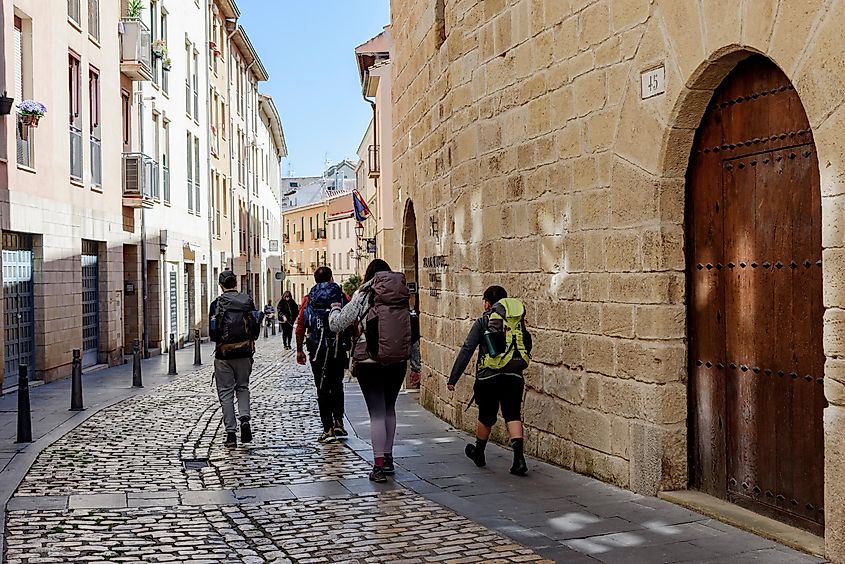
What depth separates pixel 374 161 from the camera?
1336 inches

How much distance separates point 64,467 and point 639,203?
5.42 meters

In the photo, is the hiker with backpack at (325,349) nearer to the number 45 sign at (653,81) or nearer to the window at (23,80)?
the number 45 sign at (653,81)

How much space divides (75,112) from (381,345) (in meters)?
14.0

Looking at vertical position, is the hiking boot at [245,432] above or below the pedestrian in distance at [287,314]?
below

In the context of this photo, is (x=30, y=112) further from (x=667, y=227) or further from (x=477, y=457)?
(x=667, y=227)

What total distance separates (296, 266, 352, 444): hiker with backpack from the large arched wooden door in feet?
14.6

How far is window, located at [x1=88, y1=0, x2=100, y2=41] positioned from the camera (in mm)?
21472

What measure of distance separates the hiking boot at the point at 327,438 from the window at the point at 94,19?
1384 cm

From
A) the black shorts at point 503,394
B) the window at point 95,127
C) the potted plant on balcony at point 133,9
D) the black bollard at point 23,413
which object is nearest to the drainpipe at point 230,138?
the potted plant on balcony at point 133,9

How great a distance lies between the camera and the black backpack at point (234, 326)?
10.3 meters

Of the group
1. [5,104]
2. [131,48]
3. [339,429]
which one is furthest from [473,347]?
[131,48]

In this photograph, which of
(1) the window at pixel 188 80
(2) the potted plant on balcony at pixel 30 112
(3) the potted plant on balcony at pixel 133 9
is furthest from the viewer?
(1) the window at pixel 188 80

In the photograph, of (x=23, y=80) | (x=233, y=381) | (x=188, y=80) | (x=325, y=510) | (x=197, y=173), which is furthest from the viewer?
(x=197, y=173)

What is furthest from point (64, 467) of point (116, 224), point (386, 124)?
point (386, 124)
